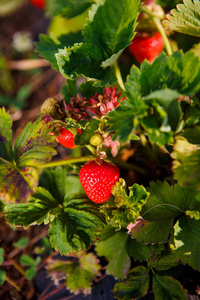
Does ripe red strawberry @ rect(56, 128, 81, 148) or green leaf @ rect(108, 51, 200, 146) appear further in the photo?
ripe red strawberry @ rect(56, 128, 81, 148)

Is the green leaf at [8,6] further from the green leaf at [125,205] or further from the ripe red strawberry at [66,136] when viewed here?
the green leaf at [125,205]

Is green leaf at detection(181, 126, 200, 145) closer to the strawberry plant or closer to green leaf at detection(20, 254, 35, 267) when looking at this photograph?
the strawberry plant

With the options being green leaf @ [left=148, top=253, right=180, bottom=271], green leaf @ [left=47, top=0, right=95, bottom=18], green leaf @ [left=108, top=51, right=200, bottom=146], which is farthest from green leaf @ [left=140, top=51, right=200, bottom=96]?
green leaf @ [left=47, top=0, right=95, bottom=18]

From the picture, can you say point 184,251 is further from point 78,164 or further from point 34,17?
point 34,17

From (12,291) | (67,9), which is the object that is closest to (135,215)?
(12,291)

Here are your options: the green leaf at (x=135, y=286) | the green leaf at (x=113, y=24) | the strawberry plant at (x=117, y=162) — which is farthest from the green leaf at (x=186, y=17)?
the green leaf at (x=135, y=286)

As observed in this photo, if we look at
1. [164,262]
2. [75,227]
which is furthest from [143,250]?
[75,227]
